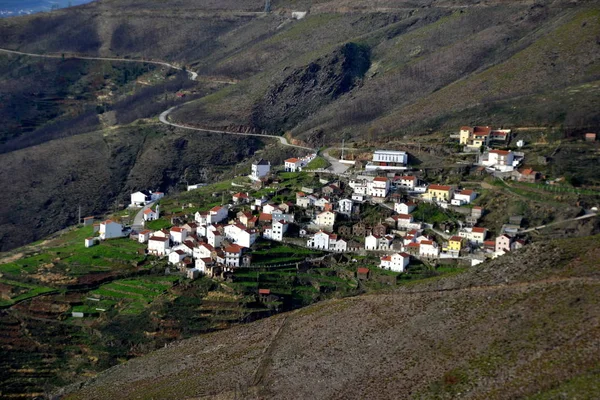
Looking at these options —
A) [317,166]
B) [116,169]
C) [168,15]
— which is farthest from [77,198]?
[168,15]

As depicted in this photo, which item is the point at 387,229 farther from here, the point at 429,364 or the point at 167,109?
the point at 167,109

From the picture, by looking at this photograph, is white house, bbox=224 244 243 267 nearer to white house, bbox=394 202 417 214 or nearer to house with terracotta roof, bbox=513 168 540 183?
white house, bbox=394 202 417 214

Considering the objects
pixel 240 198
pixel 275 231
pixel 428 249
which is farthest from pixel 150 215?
pixel 428 249

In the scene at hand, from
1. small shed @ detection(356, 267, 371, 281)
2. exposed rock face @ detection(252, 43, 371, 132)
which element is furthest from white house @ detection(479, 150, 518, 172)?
exposed rock face @ detection(252, 43, 371, 132)

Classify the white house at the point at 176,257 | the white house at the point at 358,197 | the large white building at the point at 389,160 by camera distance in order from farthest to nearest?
the large white building at the point at 389,160
the white house at the point at 358,197
the white house at the point at 176,257

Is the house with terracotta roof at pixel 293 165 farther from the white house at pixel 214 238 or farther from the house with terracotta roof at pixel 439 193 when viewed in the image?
the white house at pixel 214 238

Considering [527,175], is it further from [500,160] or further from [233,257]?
[233,257]

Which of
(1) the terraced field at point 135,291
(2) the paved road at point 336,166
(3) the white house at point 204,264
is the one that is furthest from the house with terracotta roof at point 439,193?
(1) the terraced field at point 135,291
